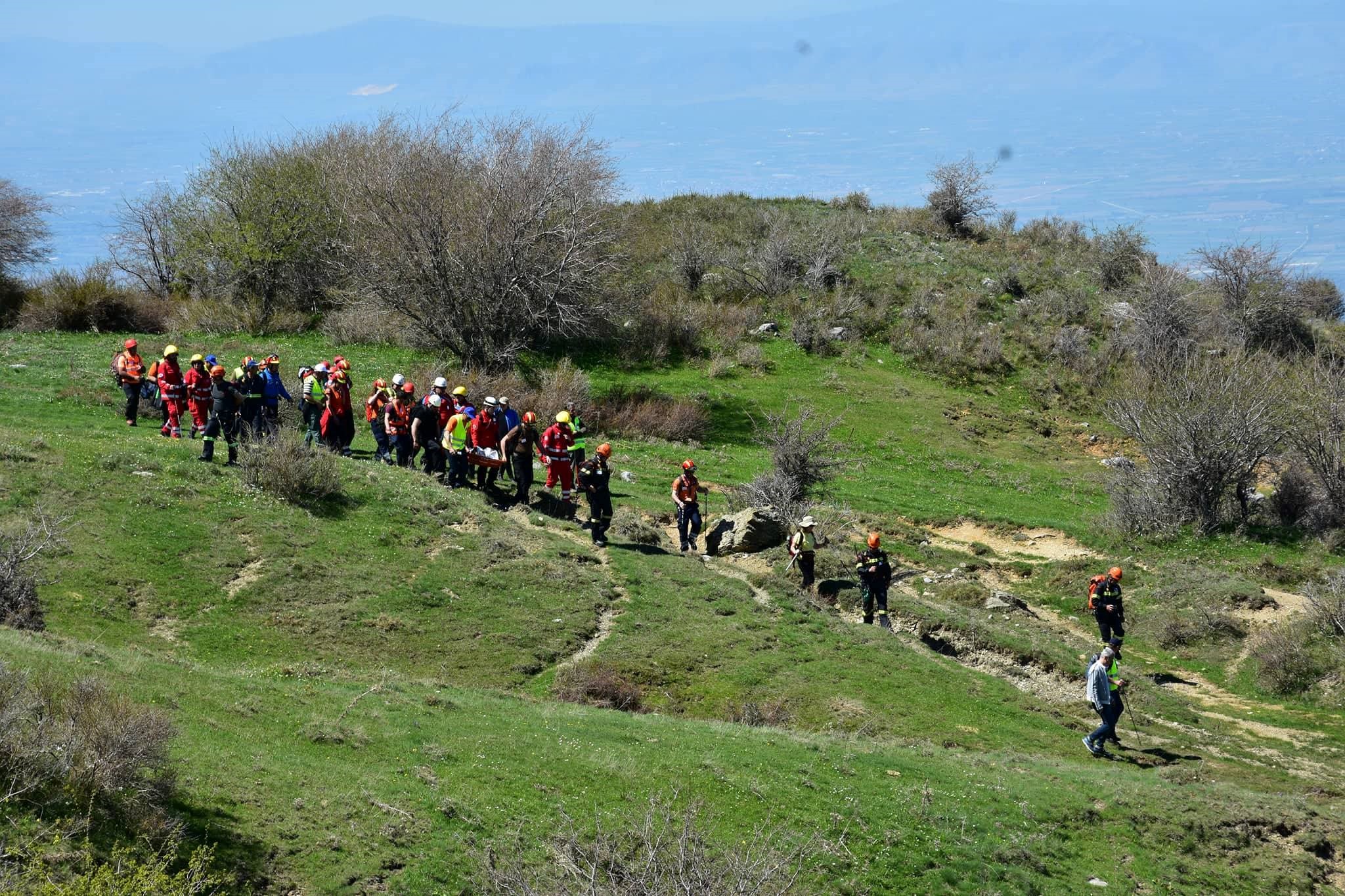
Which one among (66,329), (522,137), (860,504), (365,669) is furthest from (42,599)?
(522,137)

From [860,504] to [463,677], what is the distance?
57.5 ft

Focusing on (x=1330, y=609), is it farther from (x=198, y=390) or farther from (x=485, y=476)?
(x=198, y=390)

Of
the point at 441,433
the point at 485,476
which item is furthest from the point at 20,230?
the point at 485,476

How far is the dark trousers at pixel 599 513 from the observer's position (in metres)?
23.8

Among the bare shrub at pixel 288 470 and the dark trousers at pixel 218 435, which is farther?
the dark trousers at pixel 218 435

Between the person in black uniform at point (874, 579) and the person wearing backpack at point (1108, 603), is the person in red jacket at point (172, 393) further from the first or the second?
the person wearing backpack at point (1108, 603)

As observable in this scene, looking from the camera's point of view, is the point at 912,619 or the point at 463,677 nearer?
the point at 463,677

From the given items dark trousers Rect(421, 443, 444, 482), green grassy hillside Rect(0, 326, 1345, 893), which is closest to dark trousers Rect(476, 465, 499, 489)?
dark trousers Rect(421, 443, 444, 482)

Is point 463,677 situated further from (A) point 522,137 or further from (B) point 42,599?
(A) point 522,137

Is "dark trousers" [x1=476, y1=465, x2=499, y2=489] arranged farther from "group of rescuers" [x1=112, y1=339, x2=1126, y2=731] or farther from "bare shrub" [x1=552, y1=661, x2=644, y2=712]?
"bare shrub" [x1=552, y1=661, x2=644, y2=712]

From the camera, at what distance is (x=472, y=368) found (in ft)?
128

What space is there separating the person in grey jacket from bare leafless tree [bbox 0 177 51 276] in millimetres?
47539

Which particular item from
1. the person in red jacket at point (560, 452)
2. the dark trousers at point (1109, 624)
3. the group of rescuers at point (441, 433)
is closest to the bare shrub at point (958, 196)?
the group of rescuers at point (441, 433)

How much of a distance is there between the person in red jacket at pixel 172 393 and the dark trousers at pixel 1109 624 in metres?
20.3
